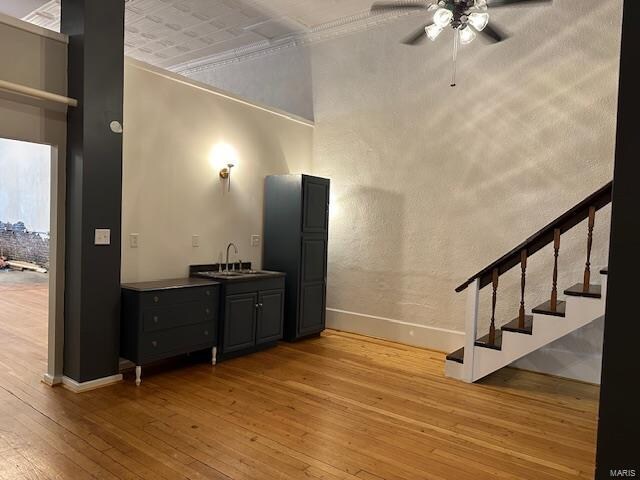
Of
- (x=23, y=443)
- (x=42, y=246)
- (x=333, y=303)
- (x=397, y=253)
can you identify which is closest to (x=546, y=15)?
(x=397, y=253)

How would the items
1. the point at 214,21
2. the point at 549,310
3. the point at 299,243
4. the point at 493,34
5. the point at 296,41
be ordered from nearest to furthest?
1. the point at 493,34
2. the point at 549,310
3. the point at 299,243
4. the point at 214,21
5. the point at 296,41

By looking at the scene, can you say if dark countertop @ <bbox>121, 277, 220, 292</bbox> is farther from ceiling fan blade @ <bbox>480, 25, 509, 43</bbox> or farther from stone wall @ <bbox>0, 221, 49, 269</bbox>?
stone wall @ <bbox>0, 221, 49, 269</bbox>

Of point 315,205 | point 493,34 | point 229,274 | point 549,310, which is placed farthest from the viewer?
point 315,205

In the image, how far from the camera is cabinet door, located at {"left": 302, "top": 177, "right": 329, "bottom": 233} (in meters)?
5.16

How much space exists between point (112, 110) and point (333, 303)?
11.4ft

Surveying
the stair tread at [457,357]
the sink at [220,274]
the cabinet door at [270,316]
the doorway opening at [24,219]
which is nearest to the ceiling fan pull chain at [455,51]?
the stair tread at [457,357]

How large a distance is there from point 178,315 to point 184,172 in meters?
1.46

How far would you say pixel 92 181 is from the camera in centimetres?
348

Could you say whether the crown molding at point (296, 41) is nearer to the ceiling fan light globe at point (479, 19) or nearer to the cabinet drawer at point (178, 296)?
the ceiling fan light globe at point (479, 19)

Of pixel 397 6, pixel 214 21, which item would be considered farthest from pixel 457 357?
pixel 214 21

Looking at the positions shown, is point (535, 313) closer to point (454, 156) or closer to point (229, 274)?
point (454, 156)

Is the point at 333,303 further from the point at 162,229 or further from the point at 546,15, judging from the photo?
the point at 546,15

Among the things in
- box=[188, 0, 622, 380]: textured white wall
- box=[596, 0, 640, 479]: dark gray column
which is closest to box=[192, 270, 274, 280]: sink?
box=[188, 0, 622, 380]: textured white wall

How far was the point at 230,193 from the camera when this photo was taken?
504 centimetres
